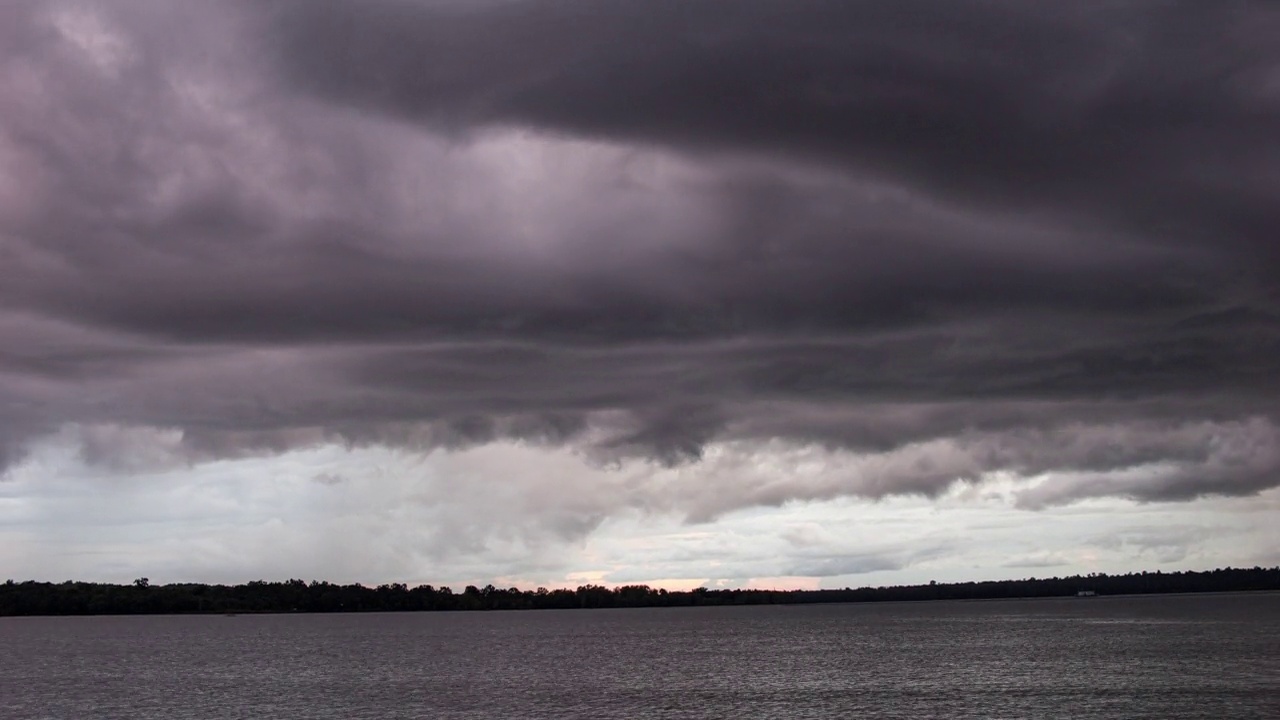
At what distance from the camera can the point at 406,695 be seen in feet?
429

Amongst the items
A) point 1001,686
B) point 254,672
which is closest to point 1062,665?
point 1001,686

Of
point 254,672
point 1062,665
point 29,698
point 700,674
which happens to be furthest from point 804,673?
point 29,698

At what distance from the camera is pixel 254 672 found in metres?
171

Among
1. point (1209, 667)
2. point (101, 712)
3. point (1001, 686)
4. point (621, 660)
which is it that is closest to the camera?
point (101, 712)

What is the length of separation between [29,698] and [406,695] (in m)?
41.4

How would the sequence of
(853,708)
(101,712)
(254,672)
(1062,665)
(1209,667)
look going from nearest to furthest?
(853,708) → (101,712) → (1209,667) → (1062,665) → (254,672)

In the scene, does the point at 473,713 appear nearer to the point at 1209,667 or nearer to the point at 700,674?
the point at 700,674

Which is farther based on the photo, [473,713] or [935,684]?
[935,684]

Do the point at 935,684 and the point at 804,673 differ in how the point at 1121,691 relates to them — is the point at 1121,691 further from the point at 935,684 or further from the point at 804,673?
the point at 804,673

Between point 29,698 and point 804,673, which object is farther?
point 804,673

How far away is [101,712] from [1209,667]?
122614 mm

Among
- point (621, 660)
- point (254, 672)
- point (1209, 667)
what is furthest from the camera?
point (621, 660)

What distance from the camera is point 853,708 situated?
110562 millimetres

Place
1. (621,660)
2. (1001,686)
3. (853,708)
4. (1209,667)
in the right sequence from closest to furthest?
(853,708) < (1001,686) < (1209,667) < (621,660)
